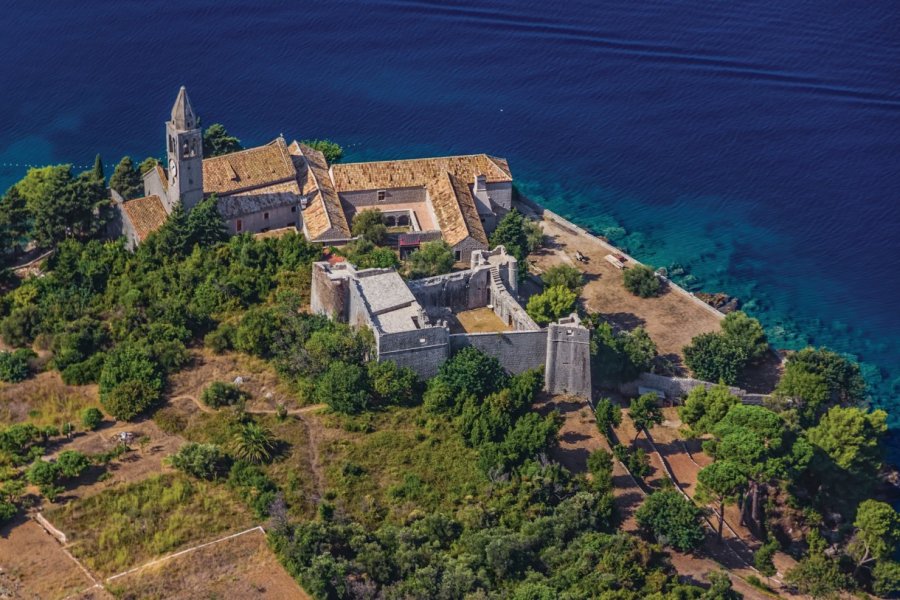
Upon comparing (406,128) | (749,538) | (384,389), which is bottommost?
(749,538)

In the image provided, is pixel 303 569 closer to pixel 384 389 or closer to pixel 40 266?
pixel 384 389

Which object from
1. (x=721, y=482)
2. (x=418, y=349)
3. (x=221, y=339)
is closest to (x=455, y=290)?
(x=418, y=349)

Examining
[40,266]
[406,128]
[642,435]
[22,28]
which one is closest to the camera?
[642,435]

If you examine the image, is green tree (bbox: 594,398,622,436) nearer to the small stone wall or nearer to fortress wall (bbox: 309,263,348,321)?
the small stone wall

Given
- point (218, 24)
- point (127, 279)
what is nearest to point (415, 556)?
point (127, 279)

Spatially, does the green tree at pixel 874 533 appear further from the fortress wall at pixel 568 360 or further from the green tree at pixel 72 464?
the green tree at pixel 72 464

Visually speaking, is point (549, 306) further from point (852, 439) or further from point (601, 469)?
point (852, 439)
